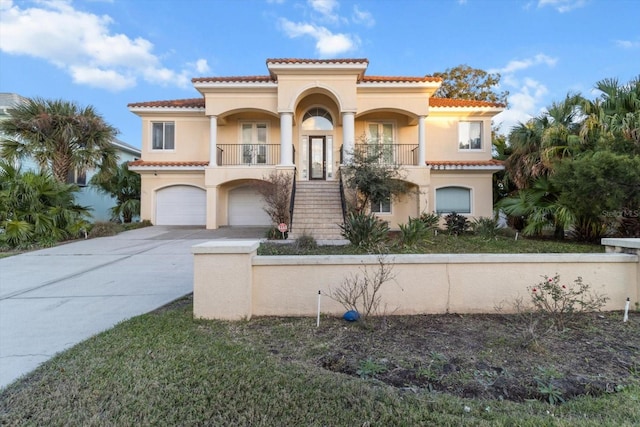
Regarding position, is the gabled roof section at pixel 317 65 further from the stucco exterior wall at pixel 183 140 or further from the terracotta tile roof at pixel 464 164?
the terracotta tile roof at pixel 464 164

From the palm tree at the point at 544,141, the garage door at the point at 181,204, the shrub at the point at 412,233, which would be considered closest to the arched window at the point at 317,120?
the garage door at the point at 181,204

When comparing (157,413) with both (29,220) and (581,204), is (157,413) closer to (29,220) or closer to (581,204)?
(581,204)

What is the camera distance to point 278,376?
300 cm

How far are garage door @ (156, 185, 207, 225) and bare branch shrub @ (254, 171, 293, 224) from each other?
222 inches

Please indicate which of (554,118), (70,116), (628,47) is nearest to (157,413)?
(554,118)

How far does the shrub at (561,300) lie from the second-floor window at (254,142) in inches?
594

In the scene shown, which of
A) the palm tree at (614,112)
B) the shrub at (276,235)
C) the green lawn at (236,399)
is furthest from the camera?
the shrub at (276,235)

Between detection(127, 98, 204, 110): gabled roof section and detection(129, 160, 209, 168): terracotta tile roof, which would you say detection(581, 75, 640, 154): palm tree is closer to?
detection(129, 160, 209, 168): terracotta tile roof

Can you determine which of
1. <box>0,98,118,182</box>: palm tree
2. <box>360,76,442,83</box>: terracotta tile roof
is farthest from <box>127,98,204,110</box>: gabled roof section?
<box>360,76,442,83</box>: terracotta tile roof

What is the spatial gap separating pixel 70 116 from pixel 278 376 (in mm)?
16722

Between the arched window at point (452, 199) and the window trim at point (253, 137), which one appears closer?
the arched window at point (452, 199)

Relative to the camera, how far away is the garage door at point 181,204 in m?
18.2

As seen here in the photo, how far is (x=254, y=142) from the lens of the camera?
60.2 ft

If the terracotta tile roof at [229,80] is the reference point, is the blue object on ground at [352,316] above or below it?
below
